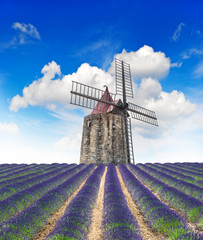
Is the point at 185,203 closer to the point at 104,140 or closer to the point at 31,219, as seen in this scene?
the point at 31,219

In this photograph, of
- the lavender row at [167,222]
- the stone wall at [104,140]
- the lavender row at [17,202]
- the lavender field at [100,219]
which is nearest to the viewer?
the lavender row at [167,222]

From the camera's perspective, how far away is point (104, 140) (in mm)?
14883

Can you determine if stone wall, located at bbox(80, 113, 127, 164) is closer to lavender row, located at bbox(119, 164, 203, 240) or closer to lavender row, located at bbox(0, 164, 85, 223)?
lavender row, located at bbox(0, 164, 85, 223)

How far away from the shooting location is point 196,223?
310 cm

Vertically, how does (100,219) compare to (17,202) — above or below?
below

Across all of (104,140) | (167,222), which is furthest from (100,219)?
(104,140)

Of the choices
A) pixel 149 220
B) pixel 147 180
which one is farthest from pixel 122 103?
pixel 149 220

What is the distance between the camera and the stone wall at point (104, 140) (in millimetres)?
14672

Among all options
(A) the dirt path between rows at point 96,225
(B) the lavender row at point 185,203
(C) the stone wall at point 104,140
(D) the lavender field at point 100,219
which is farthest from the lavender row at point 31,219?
(C) the stone wall at point 104,140

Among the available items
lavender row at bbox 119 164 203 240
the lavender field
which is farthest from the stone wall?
lavender row at bbox 119 164 203 240

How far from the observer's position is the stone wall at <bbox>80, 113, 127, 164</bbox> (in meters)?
14.7

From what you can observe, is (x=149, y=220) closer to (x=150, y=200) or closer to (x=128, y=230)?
(x=150, y=200)

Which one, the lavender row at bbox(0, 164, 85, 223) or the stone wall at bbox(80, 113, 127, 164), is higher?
the stone wall at bbox(80, 113, 127, 164)

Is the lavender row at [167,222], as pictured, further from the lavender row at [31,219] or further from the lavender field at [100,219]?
the lavender row at [31,219]
